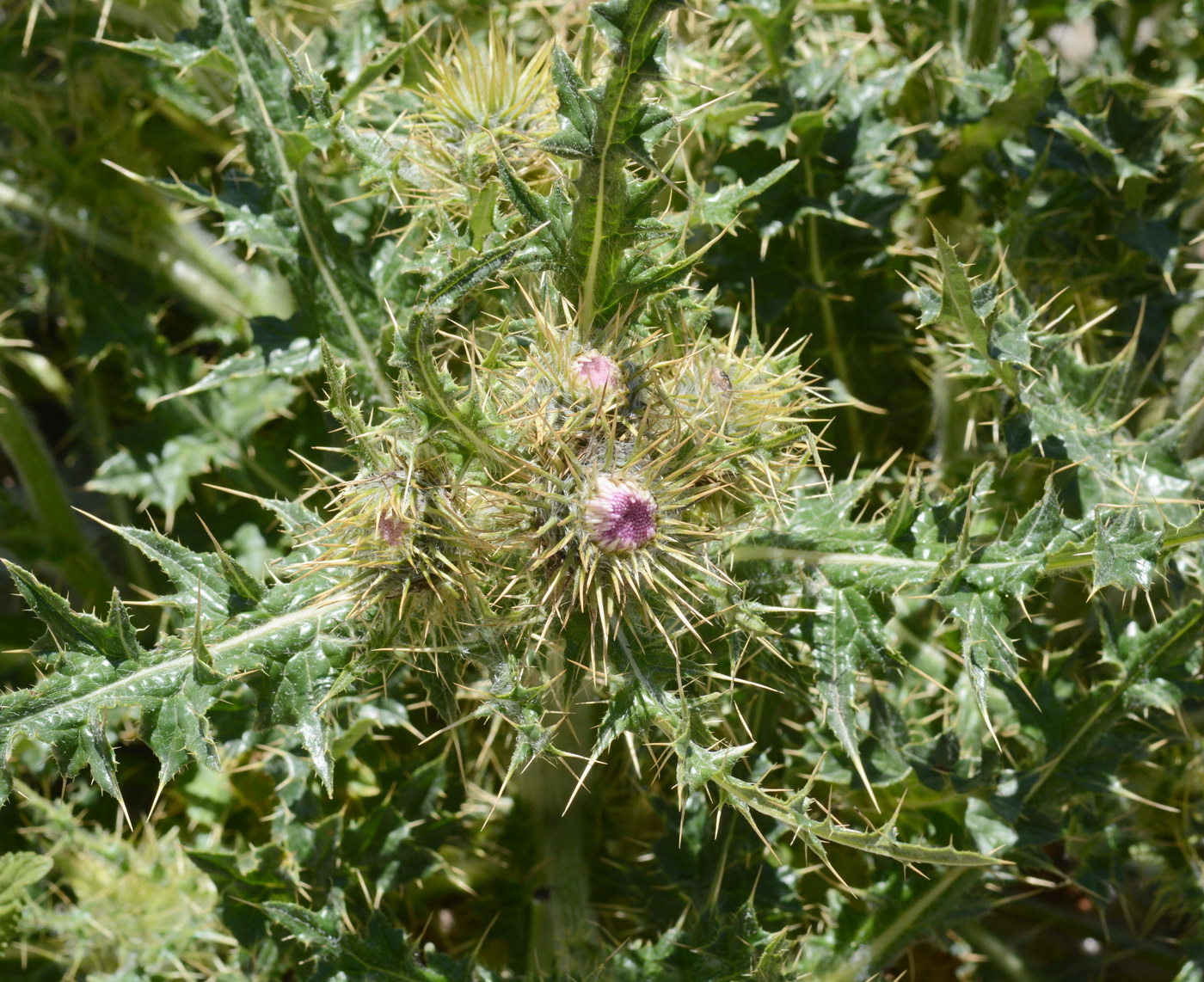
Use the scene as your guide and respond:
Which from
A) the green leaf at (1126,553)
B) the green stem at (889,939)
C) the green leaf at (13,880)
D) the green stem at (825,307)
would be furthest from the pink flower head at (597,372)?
the green leaf at (13,880)

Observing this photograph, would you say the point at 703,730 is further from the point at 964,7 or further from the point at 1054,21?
the point at 1054,21

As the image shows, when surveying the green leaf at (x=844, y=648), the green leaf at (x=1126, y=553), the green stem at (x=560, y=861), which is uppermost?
the green leaf at (x=1126, y=553)

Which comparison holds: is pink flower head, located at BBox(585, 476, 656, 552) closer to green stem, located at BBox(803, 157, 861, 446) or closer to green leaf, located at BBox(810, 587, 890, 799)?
green leaf, located at BBox(810, 587, 890, 799)

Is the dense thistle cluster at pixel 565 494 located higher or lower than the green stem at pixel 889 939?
higher

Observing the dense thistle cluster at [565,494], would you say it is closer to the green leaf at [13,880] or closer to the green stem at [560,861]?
the green stem at [560,861]

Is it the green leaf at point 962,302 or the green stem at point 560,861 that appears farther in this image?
the green stem at point 560,861

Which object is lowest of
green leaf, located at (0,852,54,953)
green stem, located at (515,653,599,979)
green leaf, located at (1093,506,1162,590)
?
green stem, located at (515,653,599,979)

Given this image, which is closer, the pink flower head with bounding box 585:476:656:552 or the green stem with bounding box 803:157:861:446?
the pink flower head with bounding box 585:476:656:552

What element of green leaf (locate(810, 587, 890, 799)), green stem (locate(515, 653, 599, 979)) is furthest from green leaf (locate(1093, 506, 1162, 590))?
green stem (locate(515, 653, 599, 979))

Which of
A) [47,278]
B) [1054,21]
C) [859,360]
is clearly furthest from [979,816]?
[47,278]

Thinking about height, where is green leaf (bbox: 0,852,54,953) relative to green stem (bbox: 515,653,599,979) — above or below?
above
